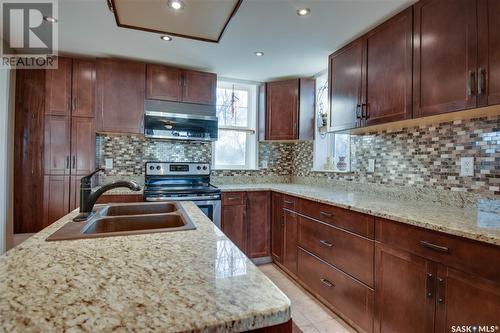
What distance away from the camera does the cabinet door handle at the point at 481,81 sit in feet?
4.58

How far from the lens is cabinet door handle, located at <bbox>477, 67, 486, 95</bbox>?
140 cm

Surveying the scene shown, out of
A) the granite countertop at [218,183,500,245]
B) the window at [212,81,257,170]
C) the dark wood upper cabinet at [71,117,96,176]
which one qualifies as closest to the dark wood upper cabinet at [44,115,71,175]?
the dark wood upper cabinet at [71,117,96,176]

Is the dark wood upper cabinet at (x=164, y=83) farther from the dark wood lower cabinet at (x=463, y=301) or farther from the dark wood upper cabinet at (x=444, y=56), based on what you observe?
the dark wood lower cabinet at (x=463, y=301)

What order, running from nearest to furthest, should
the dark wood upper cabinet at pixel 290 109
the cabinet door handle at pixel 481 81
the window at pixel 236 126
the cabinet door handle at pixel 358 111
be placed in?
the cabinet door handle at pixel 481 81
the cabinet door handle at pixel 358 111
the dark wood upper cabinet at pixel 290 109
the window at pixel 236 126

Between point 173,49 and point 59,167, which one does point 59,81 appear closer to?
point 59,167

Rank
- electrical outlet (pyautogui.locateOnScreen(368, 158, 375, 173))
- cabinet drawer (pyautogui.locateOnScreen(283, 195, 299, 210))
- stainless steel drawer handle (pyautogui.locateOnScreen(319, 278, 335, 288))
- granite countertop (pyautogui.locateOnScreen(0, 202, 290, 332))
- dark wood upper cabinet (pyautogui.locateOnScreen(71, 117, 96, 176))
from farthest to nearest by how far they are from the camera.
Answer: dark wood upper cabinet (pyautogui.locateOnScreen(71, 117, 96, 176))
cabinet drawer (pyautogui.locateOnScreen(283, 195, 299, 210))
electrical outlet (pyautogui.locateOnScreen(368, 158, 375, 173))
stainless steel drawer handle (pyautogui.locateOnScreen(319, 278, 335, 288))
granite countertop (pyautogui.locateOnScreen(0, 202, 290, 332))

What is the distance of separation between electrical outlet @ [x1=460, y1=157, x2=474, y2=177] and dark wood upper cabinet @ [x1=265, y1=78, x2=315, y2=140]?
1.74 metres

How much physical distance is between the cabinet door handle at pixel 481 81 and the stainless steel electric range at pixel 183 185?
2.29 meters

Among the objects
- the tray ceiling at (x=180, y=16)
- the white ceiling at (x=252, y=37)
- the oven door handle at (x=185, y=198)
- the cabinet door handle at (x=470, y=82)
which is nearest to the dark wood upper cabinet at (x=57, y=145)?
the white ceiling at (x=252, y=37)

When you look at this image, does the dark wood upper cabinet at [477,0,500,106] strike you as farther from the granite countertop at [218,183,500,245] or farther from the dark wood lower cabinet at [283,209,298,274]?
the dark wood lower cabinet at [283,209,298,274]

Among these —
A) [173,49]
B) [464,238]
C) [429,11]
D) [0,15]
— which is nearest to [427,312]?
[464,238]

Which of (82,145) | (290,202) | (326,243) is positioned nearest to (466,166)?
(326,243)

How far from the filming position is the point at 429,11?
1.69m

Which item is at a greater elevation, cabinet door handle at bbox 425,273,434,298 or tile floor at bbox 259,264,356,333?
cabinet door handle at bbox 425,273,434,298
